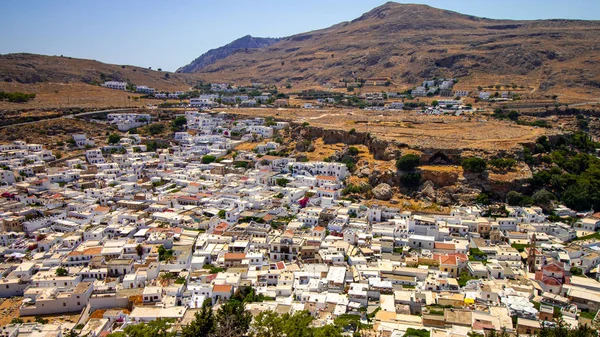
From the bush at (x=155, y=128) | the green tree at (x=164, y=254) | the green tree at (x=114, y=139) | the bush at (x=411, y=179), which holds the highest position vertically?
the bush at (x=155, y=128)

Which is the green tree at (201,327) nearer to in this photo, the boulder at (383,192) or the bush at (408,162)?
the boulder at (383,192)

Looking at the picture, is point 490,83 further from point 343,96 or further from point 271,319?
point 271,319

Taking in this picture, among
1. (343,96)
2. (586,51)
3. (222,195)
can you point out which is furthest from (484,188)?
(586,51)

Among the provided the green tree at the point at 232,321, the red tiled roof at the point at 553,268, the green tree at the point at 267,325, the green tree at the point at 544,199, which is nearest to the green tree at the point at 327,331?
the green tree at the point at 267,325

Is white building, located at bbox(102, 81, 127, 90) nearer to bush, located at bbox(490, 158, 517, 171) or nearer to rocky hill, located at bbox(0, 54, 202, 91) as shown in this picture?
rocky hill, located at bbox(0, 54, 202, 91)

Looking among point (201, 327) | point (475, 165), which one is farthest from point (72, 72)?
point (201, 327)

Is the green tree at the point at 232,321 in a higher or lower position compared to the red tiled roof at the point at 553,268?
lower
